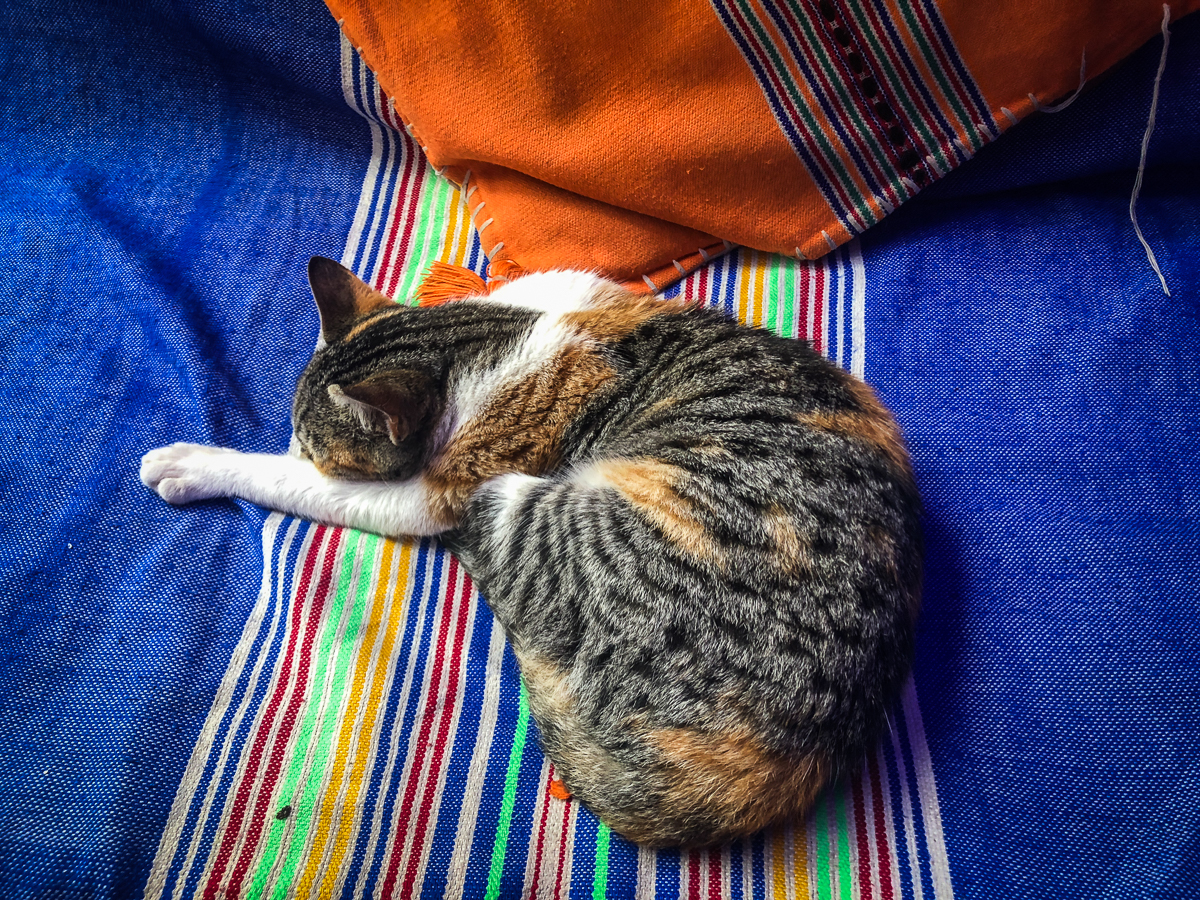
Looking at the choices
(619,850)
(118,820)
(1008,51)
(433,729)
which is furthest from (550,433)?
(1008,51)

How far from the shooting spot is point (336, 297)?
53.9 inches

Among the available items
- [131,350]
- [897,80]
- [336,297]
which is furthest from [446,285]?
[897,80]

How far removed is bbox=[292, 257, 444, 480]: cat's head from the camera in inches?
48.1

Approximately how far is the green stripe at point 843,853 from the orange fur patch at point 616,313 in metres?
0.84

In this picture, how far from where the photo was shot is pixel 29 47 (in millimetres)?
1654

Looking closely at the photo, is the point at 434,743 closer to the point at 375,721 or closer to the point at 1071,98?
the point at 375,721

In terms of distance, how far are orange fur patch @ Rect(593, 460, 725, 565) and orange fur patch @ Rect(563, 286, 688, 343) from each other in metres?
0.28

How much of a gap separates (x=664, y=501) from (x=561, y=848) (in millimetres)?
508

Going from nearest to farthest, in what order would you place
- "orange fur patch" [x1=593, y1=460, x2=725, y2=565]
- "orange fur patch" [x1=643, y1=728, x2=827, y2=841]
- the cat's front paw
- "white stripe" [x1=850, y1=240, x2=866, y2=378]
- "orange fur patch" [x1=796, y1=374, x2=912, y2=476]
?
1. "orange fur patch" [x1=643, y1=728, x2=827, y2=841]
2. "orange fur patch" [x1=593, y1=460, x2=725, y2=565]
3. "orange fur patch" [x1=796, y1=374, x2=912, y2=476]
4. the cat's front paw
5. "white stripe" [x1=850, y1=240, x2=866, y2=378]

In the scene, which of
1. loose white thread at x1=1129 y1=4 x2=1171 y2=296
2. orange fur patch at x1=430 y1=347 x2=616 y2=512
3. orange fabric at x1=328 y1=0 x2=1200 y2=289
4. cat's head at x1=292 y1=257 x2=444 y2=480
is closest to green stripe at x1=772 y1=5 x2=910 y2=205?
orange fabric at x1=328 y1=0 x2=1200 y2=289

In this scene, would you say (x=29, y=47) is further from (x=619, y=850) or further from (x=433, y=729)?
(x=619, y=850)

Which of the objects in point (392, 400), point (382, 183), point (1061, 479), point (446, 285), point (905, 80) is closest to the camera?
point (392, 400)

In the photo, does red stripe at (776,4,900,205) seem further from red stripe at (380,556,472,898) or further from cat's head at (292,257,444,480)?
red stripe at (380,556,472,898)

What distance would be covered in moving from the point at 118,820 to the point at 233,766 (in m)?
0.14
